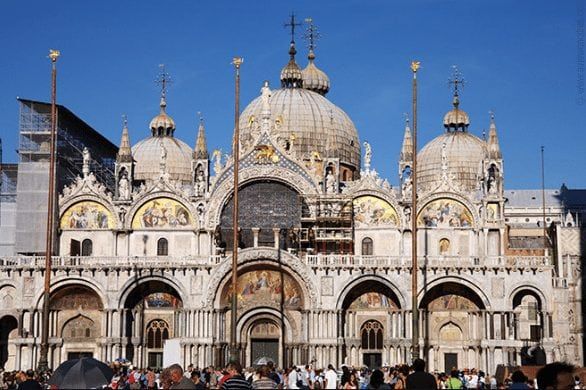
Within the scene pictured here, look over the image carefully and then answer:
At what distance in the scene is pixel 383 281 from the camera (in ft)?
199

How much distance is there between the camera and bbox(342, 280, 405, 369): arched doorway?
61.1 metres

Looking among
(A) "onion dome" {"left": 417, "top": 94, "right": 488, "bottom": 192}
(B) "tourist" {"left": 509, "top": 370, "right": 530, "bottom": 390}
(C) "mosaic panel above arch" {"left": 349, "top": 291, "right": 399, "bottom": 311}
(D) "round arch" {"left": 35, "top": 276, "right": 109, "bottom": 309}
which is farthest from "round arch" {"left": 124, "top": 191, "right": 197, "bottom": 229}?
(B) "tourist" {"left": 509, "top": 370, "right": 530, "bottom": 390}

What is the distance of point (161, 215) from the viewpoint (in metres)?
64.4

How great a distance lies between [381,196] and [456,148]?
816 inches

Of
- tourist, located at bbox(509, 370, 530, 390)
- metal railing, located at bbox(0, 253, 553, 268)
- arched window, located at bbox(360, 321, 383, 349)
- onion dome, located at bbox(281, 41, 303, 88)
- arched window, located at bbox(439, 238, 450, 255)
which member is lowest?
tourist, located at bbox(509, 370, 530, 390)

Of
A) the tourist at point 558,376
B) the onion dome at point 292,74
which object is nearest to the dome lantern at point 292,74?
the onion dome at point 292,74

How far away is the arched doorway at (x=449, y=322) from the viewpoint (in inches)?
2418

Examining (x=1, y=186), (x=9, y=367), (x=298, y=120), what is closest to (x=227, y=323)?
(x=9, y=367)

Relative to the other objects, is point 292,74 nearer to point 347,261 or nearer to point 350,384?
point 347,261

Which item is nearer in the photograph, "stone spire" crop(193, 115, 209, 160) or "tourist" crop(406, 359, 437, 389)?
"tourist" crop(406, 359, 437, 389)

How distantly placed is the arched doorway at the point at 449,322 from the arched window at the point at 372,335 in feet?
8.85

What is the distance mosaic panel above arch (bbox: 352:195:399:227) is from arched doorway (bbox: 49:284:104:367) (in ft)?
53.6

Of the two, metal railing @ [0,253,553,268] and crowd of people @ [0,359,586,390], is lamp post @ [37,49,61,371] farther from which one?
metal railing @ [0,253,553,268]

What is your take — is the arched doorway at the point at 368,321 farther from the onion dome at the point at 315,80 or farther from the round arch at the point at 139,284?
the onion dome at the point at 315,80
